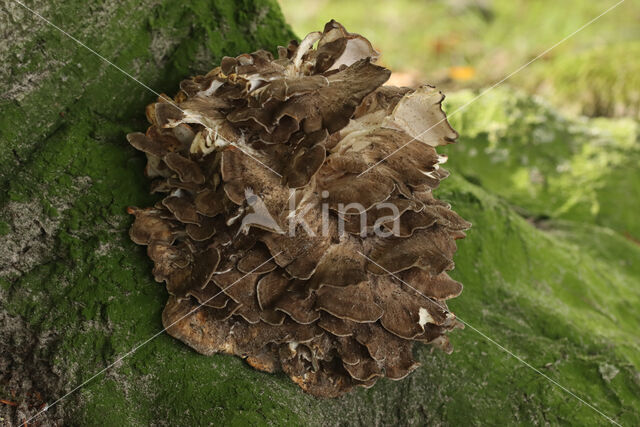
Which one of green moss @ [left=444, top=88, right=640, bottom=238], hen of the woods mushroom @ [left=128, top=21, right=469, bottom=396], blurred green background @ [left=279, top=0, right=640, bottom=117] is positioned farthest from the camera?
blurred green background @ [left=279, top=0, right=640, bottom=117]

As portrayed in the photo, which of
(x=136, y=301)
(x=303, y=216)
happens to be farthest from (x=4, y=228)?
(x=303, y=216)

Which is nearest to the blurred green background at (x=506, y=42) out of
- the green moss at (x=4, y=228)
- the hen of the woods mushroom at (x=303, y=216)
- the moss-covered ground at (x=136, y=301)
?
the moss-covered ground at (x=136, y=301)

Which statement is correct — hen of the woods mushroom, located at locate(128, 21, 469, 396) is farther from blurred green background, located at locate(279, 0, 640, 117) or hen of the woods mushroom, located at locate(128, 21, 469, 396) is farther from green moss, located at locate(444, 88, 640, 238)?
blurred green background, located at locate(279, 0, 640, 117)

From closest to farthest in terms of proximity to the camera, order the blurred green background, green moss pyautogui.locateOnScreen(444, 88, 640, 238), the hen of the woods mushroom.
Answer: the hen of the woods mushroom < green moss pyautogui.locateOnScreen(444, 88, 640, 238) < the blurred green background

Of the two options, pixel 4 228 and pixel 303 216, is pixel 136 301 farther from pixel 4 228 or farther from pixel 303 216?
pixel 303 216

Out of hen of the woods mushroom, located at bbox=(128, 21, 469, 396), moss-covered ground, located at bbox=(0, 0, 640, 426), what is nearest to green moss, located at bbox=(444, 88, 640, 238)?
moss-covered ground, located at bbox=(0, 0, 640, 426)

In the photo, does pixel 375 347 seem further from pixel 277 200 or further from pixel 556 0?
pixel 556 0
